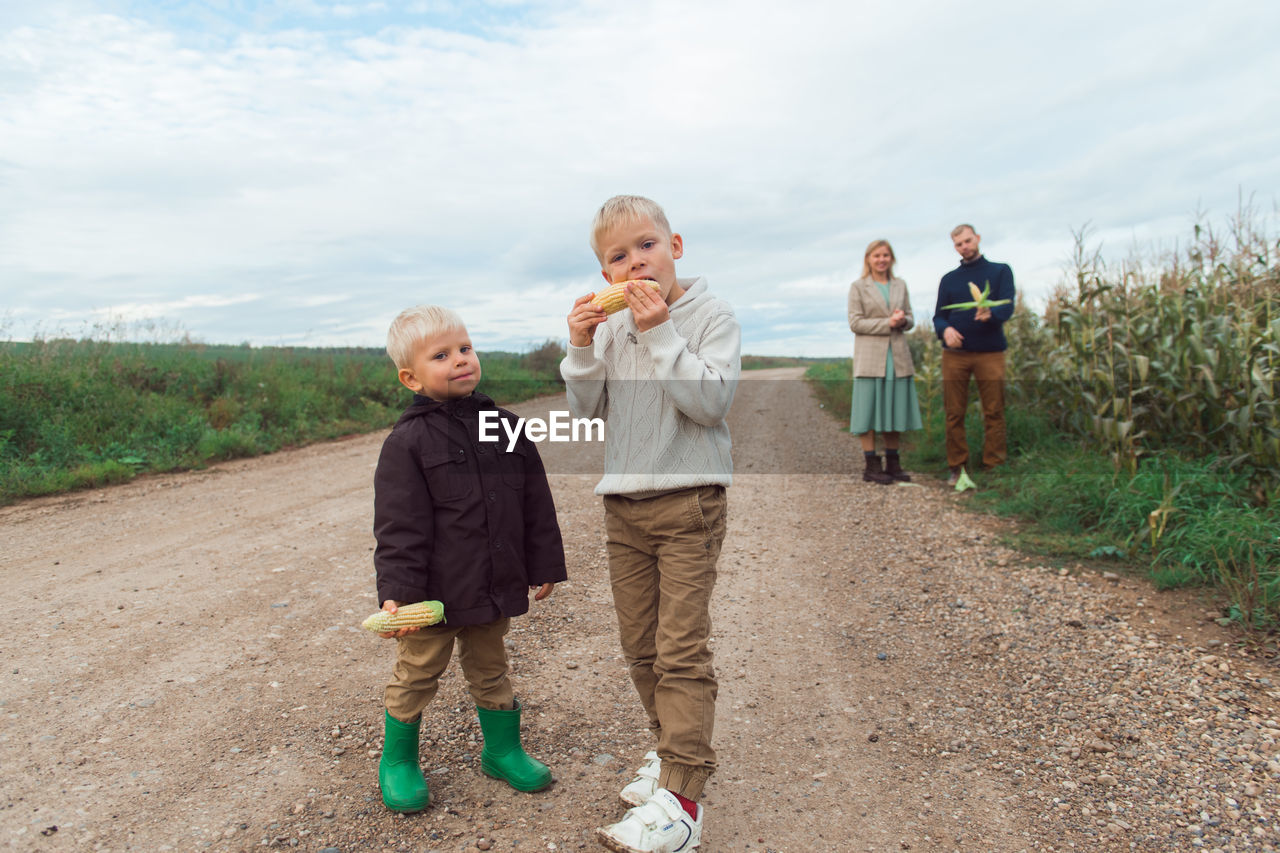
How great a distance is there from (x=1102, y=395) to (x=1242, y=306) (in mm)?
1218

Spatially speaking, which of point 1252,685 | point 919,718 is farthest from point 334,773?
point 1252,685

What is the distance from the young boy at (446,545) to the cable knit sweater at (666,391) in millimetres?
377

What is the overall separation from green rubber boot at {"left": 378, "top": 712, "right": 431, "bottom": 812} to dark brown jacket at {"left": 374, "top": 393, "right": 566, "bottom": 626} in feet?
1.47

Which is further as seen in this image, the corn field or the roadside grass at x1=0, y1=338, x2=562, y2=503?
the roadside grass at x1=0, y1=338, x2=562, y2=503

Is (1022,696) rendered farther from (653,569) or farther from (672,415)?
(672,415)

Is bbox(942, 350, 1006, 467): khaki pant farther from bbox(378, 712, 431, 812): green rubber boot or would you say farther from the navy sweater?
bbox(378, 712, 431, 812): green rubber boot

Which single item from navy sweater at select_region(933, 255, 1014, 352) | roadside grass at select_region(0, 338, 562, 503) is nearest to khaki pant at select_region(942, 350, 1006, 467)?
navy sweater at select_region(933, 255, 1014, 352)

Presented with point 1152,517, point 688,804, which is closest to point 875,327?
point 1152,517

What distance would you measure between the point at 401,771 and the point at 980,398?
6.64 meters

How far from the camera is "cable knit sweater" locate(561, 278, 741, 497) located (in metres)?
2.45

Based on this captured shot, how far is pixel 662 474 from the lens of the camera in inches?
100

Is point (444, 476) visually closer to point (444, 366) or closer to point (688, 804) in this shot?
point (444, 366)

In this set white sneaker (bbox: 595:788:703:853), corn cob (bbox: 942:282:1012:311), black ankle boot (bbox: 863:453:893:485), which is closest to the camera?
white sneaker (bbox: 595:788:703:853)

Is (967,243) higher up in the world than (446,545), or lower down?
higher up
